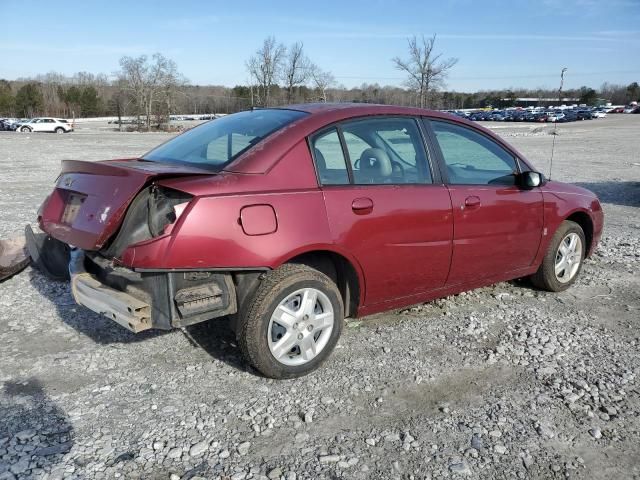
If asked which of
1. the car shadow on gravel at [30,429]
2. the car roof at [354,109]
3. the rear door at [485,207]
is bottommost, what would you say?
the car shadow on gravel at [30,429]

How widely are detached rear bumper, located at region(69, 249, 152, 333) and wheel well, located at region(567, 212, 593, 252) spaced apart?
4215 mm

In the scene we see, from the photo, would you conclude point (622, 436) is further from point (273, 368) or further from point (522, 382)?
point (273, 368)

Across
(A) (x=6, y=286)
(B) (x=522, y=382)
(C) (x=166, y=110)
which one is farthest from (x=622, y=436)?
(C) (x=166, y=110)

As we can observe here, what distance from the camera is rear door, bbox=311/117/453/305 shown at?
3570 mm

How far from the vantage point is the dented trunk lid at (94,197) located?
311 cm

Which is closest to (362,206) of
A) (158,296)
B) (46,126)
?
(158,296)

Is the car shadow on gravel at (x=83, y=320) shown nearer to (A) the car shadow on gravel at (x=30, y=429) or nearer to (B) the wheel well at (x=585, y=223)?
(A) the car shadow on gravel at (x=30, y=429)

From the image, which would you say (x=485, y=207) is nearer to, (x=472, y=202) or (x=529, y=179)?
(x=472, y=202)

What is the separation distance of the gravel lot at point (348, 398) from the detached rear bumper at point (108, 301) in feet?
1.66

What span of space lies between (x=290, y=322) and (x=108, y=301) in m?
1.10

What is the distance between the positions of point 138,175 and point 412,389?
212 cm

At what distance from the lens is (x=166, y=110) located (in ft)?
188

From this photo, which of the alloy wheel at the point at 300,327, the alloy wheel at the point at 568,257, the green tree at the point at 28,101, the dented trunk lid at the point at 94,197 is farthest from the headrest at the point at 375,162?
the green tree at the point at 28,101

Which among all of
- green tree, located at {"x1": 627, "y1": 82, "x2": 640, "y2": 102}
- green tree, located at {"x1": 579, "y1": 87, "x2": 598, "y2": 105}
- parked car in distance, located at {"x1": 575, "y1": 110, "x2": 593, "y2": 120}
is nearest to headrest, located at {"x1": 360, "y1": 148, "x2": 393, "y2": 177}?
parked car in distance, located at {"x1": 575, "y1": 110, "x2": 593, "y2": 120}
